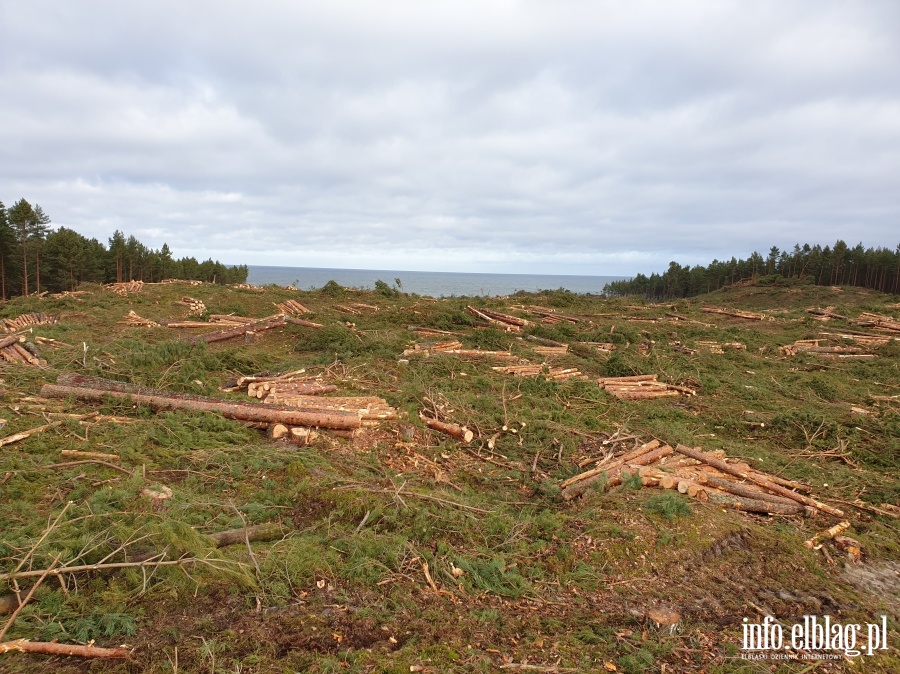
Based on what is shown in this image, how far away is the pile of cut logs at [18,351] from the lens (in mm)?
11062

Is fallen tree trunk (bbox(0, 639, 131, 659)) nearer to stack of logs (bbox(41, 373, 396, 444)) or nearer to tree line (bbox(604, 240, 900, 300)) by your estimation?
stack of logs (bbox(41, 373, 396, 444))

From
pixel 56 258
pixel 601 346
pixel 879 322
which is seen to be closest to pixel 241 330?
pixel 601 346

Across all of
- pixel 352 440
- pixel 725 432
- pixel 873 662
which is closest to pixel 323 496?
pixel 352 440

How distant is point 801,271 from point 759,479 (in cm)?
6296

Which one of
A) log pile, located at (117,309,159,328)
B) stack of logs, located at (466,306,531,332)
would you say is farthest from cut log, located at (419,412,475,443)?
log pile, located at (117,309,159,328)

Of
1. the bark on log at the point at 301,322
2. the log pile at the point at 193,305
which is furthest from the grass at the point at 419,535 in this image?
the log pile at the point at 193,305

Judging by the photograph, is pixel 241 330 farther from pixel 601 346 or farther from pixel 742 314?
pixel 742 314

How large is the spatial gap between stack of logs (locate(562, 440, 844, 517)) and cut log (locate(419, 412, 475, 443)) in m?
2.04

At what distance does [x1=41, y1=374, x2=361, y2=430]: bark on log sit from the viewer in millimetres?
7797

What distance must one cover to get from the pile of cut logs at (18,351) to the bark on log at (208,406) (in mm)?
3791

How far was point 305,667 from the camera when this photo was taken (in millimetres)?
3381

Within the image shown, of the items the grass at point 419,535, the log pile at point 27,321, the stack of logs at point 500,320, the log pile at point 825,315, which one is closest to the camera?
the grass at point 419,535

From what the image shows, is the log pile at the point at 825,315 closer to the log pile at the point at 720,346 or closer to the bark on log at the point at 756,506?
the log pile at the point at 720,346

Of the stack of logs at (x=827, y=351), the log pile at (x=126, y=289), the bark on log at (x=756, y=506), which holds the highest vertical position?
the log pile at (x=126, y=289)
